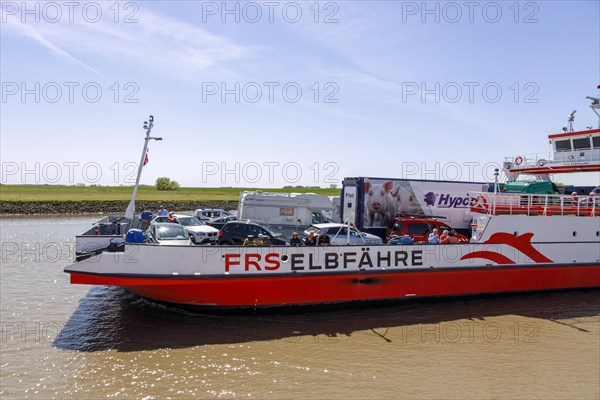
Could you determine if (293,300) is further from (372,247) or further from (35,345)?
(35,345)

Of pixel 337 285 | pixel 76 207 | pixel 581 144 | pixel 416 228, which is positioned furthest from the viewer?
pixel 76 207

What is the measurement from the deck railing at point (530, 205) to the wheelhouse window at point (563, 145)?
10.1ft

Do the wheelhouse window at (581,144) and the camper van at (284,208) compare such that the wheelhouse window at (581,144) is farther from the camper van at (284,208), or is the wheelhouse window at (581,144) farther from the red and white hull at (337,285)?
the camper van at (284,208)

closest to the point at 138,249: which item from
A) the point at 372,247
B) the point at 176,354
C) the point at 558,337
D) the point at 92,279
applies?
the point at 92,279

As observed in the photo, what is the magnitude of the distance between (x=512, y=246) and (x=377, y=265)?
14.8ft

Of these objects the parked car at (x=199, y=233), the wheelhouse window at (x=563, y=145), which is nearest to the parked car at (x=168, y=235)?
the parked car at (x=199, y=233)

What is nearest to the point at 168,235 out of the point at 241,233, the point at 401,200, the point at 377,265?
the point at 241,233

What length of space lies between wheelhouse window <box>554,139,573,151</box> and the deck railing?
308cm

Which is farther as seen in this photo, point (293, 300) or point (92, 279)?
point (293, 300)

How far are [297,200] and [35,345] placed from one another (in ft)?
37.8

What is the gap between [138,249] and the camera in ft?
34.5

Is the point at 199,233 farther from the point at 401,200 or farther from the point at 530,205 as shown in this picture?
the point at 530,205

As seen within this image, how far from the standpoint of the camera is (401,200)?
1580cm

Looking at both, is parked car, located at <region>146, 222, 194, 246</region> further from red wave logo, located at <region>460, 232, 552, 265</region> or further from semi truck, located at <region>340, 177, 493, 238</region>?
red wave logo, located at <region>460, 232, 552, 265</region>
